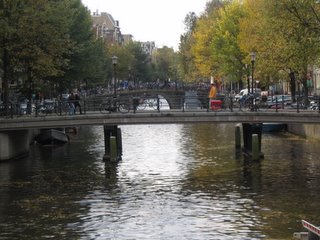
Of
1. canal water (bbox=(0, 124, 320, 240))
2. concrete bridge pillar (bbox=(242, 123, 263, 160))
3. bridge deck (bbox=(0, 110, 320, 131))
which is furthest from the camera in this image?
concrete bridge pillar (bbox=(242, 123, 263, 160))

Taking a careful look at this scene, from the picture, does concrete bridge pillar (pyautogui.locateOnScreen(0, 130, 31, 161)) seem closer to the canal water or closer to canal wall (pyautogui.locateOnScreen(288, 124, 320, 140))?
the canal water

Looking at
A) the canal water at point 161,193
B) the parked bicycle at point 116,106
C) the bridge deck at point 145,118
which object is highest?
the parked bicycle at point 116,106

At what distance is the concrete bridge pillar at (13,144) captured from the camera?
42594 millimetres

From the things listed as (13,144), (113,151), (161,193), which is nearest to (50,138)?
(13,144)

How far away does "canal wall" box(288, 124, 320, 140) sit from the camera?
5412 centimetres

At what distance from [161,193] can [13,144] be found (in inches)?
646

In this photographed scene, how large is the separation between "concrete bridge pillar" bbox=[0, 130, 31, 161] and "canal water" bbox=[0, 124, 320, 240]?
27.9 inches

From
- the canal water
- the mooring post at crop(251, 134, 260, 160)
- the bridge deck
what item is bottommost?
the canal water

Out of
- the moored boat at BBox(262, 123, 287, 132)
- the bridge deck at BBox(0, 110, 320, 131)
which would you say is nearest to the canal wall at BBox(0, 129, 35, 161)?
the bridge deck at BBox(0, 110, 320, 131)

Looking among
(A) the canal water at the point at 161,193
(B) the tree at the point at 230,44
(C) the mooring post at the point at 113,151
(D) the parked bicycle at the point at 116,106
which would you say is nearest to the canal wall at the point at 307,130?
(A) the canal water at the point at 161,193

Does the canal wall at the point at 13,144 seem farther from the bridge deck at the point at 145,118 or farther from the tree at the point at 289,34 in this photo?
the tree at the point at 289,34

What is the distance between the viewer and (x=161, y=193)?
31797 mm

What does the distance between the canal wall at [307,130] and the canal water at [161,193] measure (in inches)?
126

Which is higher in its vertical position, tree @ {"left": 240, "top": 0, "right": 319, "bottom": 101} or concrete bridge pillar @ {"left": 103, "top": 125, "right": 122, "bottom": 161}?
tree @ {"left": 240, "top": 0, "right": 319, "bottom": 101}
